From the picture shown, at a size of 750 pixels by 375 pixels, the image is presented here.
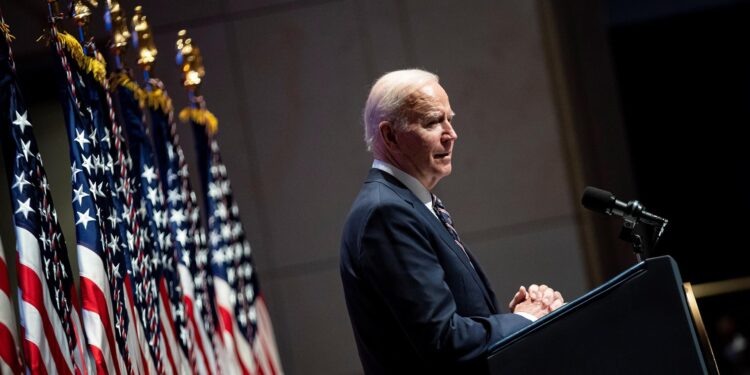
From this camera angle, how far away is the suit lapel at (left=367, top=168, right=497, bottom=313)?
2586 mm

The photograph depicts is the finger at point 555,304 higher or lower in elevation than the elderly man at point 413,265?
lower

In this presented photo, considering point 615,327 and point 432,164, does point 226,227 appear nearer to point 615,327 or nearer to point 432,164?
point 432,164

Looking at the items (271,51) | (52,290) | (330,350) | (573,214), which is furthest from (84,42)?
(573,214)

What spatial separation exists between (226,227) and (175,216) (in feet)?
1.83

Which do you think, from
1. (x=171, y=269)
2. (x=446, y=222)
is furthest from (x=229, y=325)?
(x=446, y=222)

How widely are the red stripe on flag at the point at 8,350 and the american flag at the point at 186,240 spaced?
1.46m

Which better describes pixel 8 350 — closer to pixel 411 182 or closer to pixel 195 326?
pixel 411 182

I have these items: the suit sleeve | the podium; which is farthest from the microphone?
the suit sleeve

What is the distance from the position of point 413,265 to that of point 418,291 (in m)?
0.07

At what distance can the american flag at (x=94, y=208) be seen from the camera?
3.13 metres

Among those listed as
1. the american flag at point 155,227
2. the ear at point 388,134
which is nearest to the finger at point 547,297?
the ear at point 388,134

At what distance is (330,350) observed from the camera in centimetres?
561

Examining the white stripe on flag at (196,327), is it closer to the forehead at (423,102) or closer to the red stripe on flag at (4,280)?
the red stripe on flag at (4,280)

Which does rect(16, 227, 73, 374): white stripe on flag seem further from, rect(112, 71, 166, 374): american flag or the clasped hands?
the clasped hands
